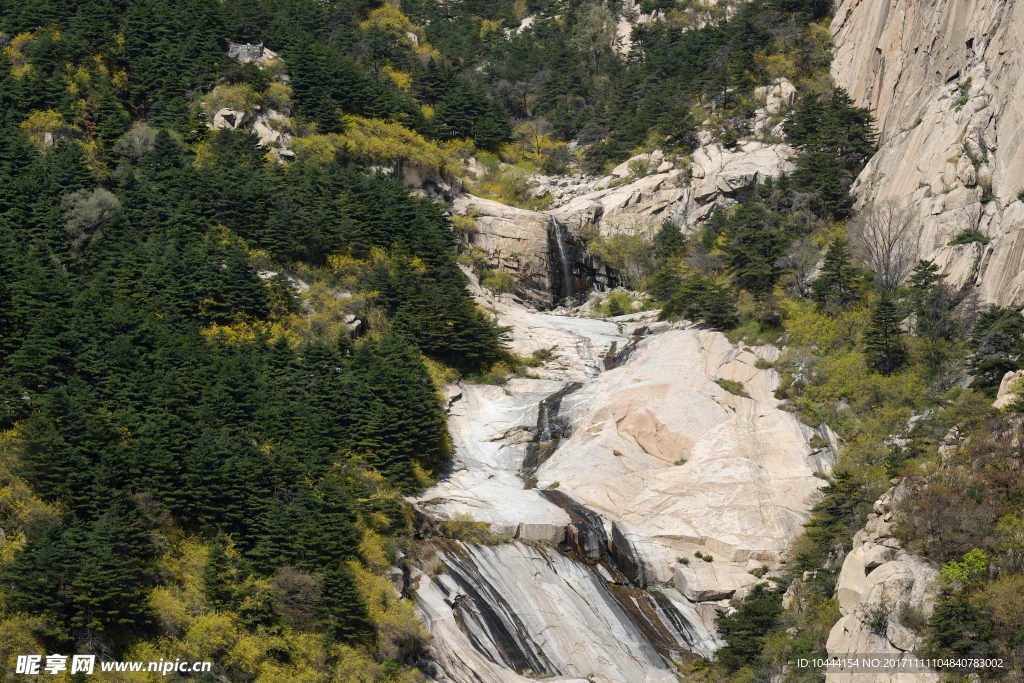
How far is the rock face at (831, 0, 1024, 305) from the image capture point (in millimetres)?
48625

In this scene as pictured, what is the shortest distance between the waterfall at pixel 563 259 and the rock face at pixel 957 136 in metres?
21.3

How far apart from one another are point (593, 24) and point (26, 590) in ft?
298

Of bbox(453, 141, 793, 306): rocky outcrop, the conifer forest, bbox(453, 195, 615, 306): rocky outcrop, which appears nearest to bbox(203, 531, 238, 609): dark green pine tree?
the conifer forest

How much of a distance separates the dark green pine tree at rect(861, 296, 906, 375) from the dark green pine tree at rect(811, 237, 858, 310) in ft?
13.0

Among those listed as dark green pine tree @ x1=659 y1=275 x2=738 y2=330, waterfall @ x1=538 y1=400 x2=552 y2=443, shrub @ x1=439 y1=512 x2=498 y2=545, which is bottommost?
shrub @ x1=439 y1=512 x2=498 y2=545

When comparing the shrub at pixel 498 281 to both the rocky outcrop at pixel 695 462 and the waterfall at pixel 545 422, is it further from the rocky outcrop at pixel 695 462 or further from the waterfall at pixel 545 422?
the waterfall at pixel 545 422

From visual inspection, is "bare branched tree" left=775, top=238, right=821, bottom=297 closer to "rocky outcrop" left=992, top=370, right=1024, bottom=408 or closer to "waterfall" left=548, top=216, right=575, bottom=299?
"rocky outcrop" left=992, top=370, right=1024, bottom=408

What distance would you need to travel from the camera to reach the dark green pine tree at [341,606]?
1405 inches

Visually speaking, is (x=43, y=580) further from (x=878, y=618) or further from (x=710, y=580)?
(x=710, y=580)

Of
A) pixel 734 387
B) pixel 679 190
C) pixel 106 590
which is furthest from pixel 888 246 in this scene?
pixel 106 590

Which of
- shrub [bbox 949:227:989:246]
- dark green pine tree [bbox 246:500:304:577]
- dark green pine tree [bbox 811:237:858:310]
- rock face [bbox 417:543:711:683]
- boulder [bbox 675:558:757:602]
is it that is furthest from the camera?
dark green pine tree [bbox 811:237:858:310]

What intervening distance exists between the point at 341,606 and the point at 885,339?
94.7 feet

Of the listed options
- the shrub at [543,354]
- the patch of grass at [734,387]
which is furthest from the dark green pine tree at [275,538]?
the shrub at [543,354]

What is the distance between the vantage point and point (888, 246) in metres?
53.1
